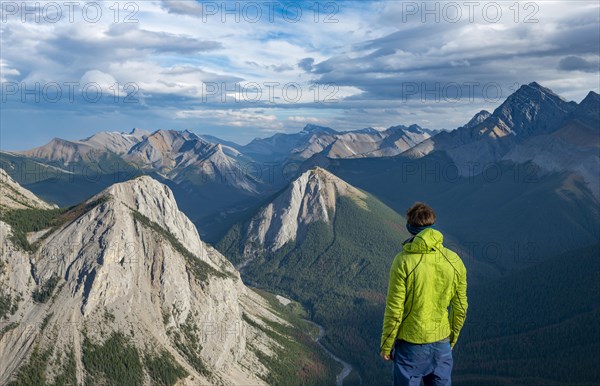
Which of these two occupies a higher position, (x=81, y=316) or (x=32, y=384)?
(x=81, y=316)

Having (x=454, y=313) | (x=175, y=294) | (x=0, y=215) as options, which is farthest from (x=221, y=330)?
(x=454, y=313)

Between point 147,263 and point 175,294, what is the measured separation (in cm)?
1466

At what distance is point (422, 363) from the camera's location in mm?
21469

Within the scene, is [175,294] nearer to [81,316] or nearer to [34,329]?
[81,316]

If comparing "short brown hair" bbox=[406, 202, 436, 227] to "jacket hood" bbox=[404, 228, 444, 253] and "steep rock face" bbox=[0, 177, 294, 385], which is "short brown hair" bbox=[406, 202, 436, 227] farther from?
"steep rock face" bbox=[0, 177, 294, 385]

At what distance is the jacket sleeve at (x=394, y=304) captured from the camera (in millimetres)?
20703

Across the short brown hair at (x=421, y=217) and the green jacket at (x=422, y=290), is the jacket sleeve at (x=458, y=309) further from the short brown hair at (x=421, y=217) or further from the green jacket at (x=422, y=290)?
the short brown hair at (x=421, y=217)

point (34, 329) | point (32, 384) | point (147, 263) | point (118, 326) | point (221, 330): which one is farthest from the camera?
point (221, 330)

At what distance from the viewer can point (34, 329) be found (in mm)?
151500

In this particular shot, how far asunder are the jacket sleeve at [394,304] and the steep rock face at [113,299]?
146645mm

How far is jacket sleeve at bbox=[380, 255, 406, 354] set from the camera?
20703 mm

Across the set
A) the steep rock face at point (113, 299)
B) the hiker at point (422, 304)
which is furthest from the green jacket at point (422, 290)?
the steep rock face at point (113, 299)

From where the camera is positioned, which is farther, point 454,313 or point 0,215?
point 0,215

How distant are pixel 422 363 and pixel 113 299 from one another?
532ft
